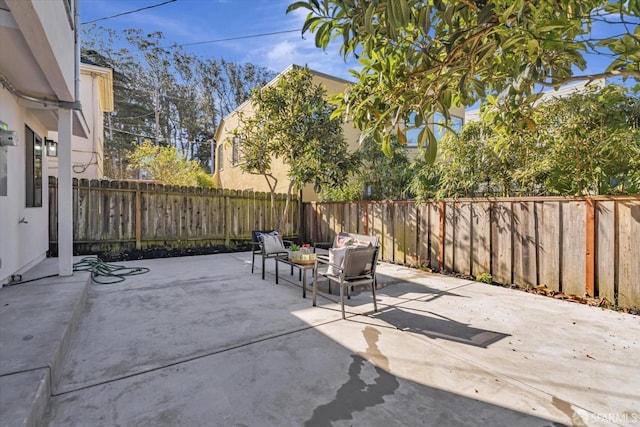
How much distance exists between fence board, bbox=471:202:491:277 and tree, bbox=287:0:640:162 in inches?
118

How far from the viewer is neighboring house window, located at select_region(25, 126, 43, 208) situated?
5.09 metres

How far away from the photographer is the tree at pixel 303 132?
24.5 feet

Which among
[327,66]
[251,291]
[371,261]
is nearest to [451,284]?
[371,261]

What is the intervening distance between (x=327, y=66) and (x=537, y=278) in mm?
8051

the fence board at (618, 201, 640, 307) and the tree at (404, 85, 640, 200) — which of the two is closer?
the fence board at (618, 201, 640, 307)

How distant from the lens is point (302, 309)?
3904mm

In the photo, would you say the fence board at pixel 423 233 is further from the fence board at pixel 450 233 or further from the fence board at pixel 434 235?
the fence board at pixel 450 233

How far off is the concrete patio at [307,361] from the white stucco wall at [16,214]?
603mm

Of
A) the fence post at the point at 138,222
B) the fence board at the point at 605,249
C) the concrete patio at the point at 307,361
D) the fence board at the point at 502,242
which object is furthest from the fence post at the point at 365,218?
the fence post at the point at 138,222

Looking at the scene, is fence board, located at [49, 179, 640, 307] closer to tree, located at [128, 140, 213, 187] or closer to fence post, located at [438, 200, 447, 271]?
fence post, located at [438, 200, 447, 271]

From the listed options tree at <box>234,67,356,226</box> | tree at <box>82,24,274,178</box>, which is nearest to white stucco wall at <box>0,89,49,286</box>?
tree at <box>234,67,356,226</box>

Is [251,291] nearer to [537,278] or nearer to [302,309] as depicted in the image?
[302,309]

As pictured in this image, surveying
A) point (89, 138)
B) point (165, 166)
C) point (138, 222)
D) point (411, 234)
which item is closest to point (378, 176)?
point (411, 234)

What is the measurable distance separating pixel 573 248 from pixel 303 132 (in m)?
5.66
